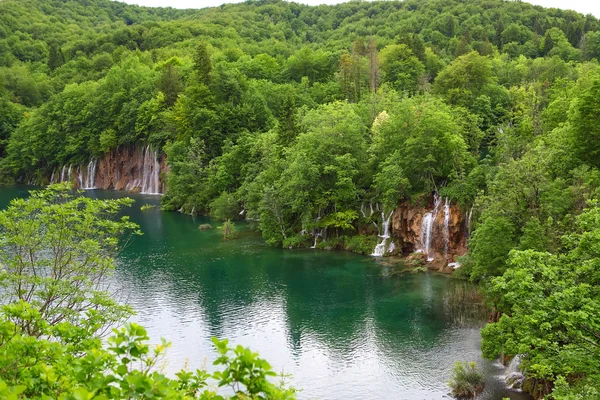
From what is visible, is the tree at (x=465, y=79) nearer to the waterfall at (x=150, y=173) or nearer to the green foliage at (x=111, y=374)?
the waterfall at (x=150, y=173)

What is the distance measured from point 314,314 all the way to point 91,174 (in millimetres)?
70952

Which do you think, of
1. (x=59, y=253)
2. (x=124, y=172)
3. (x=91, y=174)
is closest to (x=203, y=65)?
(x=124, y=172)

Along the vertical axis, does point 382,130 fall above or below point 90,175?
above

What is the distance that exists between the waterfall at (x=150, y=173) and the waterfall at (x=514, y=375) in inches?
2664

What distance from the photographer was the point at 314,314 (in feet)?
110

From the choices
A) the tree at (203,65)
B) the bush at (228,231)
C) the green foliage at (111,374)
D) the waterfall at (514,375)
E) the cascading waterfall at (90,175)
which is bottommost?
the waterfall at (514,375)

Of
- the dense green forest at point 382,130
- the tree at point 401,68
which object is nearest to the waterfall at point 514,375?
the dense green forest at point 382,130

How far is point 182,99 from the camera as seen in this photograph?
78125mm

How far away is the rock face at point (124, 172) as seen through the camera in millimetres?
85375

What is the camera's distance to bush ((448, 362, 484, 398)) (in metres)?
23.1

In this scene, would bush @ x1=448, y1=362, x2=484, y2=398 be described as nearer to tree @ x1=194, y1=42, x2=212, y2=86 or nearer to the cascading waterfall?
tree @ x1=194, y1=42, x2=212, y2=86

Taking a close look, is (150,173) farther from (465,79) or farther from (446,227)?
→ (446,227)

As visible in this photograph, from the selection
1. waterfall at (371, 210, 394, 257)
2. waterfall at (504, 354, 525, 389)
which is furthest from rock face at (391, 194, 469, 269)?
waterfall at (504, 354, 525, 389)

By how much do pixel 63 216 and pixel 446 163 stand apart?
3464 cm
